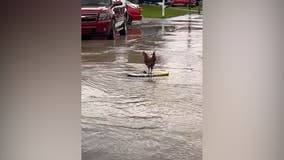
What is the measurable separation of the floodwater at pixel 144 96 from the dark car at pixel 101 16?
182 mm

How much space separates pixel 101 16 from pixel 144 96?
80.5 inches

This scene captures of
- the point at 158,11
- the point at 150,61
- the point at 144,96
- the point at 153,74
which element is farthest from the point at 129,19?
the point at 144,96

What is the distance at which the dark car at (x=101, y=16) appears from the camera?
883 centimetres

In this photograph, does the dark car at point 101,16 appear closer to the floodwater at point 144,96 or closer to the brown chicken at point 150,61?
the floodwater at point 144,96

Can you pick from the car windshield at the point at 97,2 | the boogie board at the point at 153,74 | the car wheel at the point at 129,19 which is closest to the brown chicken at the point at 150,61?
the boogie board at the point at 153,74

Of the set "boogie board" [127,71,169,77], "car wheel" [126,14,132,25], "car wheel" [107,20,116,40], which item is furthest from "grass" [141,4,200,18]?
"boogie board" [127,71,169,77]

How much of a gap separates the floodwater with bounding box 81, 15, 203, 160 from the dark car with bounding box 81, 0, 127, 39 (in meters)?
0.18

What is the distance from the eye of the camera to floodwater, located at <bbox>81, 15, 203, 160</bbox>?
5254mm

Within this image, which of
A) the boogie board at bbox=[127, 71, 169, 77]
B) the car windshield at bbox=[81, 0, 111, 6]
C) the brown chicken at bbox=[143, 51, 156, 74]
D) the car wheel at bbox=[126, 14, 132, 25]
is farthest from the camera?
the car wheel at bbox=[126, 14, 132, 25]

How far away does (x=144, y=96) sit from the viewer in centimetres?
734

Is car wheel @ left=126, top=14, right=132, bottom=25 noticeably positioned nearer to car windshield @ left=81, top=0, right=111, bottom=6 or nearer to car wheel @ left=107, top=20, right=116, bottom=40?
car wheel @ left=107, top=20, right=116, bottom=40

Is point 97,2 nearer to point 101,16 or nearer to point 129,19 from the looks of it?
point 101,16
